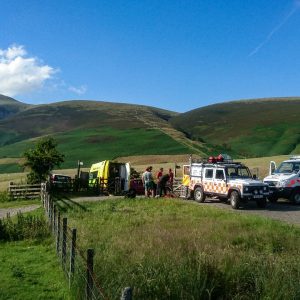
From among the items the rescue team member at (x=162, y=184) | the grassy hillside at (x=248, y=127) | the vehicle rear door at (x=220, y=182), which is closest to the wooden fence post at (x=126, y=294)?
the vehicle rear door at (x=220, y=182)

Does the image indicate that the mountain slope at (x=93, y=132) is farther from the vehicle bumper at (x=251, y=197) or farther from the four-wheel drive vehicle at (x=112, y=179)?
the vehicle bumper at (x=251, y=197)

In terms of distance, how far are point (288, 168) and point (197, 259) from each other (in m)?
18.7

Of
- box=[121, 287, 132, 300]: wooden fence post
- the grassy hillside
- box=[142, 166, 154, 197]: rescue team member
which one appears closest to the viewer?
box=[121, 287, 132, 300]: wooden fence post

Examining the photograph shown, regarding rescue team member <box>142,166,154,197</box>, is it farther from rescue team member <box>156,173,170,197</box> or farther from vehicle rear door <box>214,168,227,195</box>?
vehicle rear door <box>214,168,227,195</box>

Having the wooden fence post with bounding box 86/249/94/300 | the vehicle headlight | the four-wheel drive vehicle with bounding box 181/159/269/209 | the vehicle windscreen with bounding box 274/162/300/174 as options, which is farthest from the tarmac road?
the wooden fence post with bounding box 86/249/94/300

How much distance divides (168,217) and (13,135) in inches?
4461

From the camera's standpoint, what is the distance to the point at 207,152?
80875 millimetres

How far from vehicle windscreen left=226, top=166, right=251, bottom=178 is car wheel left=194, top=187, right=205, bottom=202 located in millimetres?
2538

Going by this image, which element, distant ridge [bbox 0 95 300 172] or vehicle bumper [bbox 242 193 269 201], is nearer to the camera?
vehicle bumper [bbox 242 193 269 201]

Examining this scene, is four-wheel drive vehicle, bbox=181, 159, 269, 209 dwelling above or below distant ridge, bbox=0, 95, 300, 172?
below

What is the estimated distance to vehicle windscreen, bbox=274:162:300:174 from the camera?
85.8ft

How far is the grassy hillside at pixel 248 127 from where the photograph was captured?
86.5m

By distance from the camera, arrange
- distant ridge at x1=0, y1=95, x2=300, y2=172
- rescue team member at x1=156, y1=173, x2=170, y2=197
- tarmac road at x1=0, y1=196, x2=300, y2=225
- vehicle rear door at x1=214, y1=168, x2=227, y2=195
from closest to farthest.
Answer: tarmac road at x1=0, y1=196, x2=300, y2=225 → vehicle rear door at x1=214, y1=168, x2=227, y2=195 → rescue team member at x1=156, y1=173, x2=170, y2=197 → distant ridge at x1=0, y1=95, x2=300, y2=172

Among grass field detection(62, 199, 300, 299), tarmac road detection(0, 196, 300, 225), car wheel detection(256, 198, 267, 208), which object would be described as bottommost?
grass field detection(62, 199, 300, 299)
